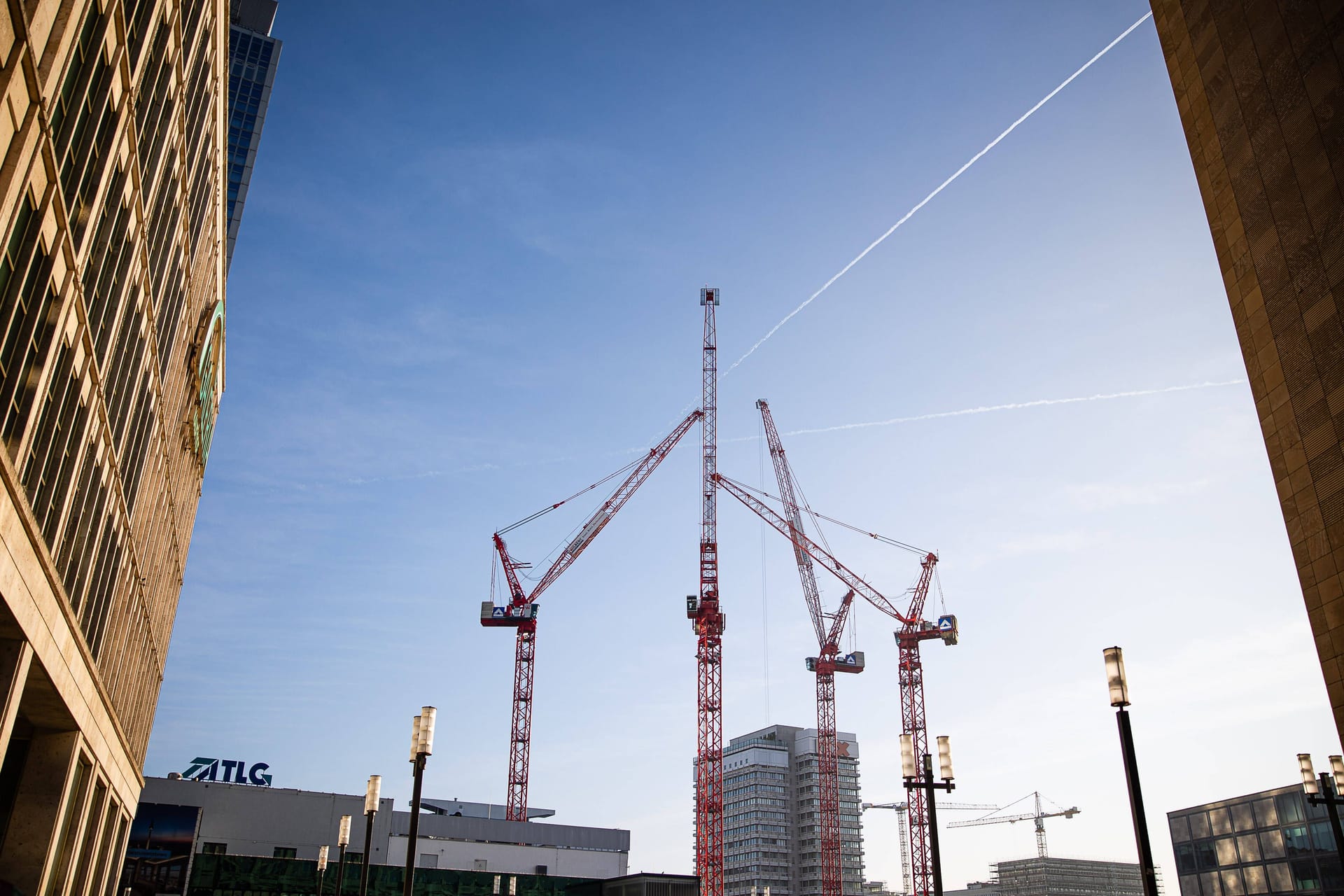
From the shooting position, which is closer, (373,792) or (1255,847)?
(373,792)

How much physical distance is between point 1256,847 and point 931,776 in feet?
236

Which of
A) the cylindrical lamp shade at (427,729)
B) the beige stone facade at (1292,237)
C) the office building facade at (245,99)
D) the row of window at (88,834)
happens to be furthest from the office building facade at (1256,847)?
the office building facade at (245,99)

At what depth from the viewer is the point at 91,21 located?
23.8 meters

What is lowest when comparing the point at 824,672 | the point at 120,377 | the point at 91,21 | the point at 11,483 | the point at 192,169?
the point at 11,483

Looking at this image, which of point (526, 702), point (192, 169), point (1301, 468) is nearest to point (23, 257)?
point (192, 169)

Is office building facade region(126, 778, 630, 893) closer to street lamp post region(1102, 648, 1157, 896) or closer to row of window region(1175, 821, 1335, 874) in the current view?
row of window region(1175, 821, 1335, 874)

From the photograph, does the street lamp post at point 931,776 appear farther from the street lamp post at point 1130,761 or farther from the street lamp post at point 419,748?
the street lamp post at point 419,748

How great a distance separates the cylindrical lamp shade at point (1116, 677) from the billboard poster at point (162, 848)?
288 ft

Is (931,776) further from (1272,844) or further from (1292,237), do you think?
(1272,844)

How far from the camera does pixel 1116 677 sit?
A: 20266 millimetres

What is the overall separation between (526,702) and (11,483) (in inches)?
5060

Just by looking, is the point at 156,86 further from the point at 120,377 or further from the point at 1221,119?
the point at 1221,119

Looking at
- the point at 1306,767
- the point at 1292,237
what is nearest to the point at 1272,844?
the point at 1306,767

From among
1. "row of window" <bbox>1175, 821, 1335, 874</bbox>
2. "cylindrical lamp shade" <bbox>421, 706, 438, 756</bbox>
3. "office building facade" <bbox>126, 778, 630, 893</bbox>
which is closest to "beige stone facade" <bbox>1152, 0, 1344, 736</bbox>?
"cylindrical lamp shade" <bbox>421, 706, 438, 756</bbox>
